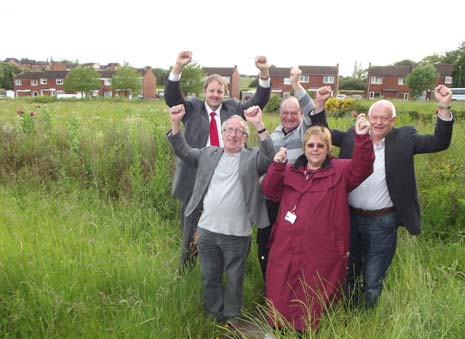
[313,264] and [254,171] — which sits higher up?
[254,171]

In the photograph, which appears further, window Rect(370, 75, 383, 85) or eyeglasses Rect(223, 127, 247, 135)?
window Rect(370, 75, 383, 85)

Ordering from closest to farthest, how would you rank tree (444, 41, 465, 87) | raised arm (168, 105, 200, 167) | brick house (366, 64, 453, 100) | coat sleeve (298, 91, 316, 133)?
1. raised arm (168, 105, 200, 167)
2. coat sleeve (298, 91, 316, 133)
3. tree (444, 41, 465, 87)
4. brick house (366, 64, 453, 100)

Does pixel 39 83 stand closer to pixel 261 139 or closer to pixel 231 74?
pixel 231 74

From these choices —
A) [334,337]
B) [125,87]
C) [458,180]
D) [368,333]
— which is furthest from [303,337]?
[125,87]

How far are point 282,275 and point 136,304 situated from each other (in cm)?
117

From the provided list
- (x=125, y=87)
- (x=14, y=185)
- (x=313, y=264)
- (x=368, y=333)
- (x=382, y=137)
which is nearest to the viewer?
(x=368, y=333)

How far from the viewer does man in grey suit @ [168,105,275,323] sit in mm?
3189

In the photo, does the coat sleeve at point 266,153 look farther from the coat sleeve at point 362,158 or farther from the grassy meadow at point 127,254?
the grassy meadow at point 127,254

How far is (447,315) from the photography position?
9.10 feet

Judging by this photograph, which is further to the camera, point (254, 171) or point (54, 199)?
Answer: point (54, 199)

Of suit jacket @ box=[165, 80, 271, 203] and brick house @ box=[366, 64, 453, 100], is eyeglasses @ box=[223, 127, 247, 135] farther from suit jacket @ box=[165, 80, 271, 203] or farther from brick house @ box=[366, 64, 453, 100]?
brick house @ box=[366, 64, 453, 100]

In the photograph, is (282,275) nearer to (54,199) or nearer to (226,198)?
(226,198)

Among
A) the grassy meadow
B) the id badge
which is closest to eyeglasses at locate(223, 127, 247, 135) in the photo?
the id badge

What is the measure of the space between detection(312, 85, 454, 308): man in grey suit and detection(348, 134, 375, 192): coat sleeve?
34 cm
